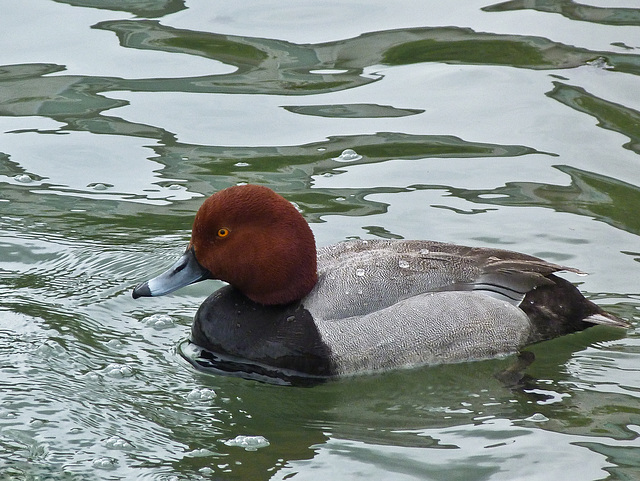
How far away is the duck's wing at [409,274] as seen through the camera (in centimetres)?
609

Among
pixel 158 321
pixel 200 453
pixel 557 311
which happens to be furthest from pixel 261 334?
pixel 557 311

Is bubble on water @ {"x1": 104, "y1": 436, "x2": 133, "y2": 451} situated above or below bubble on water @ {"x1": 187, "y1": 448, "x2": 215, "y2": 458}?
above

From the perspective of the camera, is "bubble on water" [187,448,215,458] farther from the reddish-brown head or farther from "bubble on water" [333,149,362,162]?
"bubble on water" [333,149,362,162]

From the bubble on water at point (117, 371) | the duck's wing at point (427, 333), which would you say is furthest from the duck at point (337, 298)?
the bubble on water at point (117, 371)

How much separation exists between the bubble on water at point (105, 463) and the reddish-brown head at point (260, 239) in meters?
1.46

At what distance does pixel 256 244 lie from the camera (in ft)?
20.1

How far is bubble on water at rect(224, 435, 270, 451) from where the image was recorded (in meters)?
5.34

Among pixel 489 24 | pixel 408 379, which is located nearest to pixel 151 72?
pixel 489 24

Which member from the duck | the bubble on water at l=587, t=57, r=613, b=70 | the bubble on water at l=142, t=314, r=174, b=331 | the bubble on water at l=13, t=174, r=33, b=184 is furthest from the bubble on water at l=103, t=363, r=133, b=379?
→ the bubble on water at l=587, t=57, r=613, b=70

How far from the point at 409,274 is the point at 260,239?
883 mm

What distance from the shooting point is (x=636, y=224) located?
25.1ft

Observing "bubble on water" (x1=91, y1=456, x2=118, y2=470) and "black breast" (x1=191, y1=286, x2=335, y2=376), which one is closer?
"bubble on water" (x1=91, y1=456, x2=118, y2=470)

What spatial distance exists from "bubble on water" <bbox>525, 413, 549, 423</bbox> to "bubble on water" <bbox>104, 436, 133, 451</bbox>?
80.6 inches

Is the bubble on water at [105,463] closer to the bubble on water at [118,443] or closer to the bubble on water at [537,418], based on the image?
the bubble on water at [118,443]
